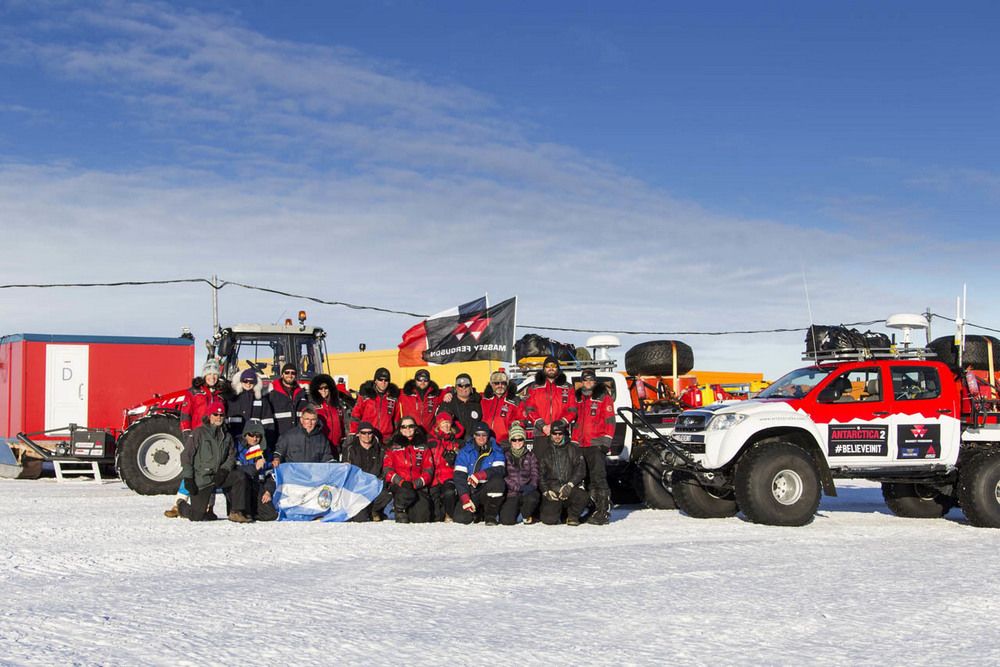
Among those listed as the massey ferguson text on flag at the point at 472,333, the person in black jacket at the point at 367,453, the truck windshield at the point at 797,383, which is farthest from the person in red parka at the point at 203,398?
the massey ferguson text on flag at the point at 472,333

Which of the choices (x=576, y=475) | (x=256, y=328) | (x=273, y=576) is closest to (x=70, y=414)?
(x=256, y=328)

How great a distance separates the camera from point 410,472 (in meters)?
12.4

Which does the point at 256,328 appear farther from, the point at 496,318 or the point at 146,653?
the point at 146,653

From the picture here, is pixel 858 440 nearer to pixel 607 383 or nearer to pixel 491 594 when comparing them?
pixel 607 383

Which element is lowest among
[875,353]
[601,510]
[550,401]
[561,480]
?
[601,510]

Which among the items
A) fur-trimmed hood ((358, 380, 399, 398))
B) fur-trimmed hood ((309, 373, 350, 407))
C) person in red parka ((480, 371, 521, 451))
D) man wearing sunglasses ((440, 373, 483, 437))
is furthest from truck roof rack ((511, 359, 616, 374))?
fur-trimmed hood ((309, 373, 350, 407))

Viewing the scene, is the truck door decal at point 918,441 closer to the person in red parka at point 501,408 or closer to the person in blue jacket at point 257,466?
the person in red parka at point 501,408

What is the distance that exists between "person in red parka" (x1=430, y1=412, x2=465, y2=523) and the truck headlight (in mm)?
2870

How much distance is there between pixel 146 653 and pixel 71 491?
11552mm

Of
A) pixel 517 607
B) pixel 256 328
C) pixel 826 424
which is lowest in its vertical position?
pixel 517 607

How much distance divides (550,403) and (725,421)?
6.67ft

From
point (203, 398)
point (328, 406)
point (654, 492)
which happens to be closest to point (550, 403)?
point (654, 492)

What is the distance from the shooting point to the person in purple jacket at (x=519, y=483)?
12.1 metres

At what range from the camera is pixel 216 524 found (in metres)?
11.8
